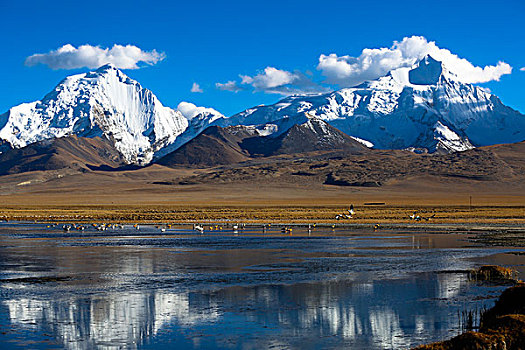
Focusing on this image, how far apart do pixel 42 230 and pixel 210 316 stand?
2068 inches

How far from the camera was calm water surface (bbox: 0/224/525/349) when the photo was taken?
20297 millimetres

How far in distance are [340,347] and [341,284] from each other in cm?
1158

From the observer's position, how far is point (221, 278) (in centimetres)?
3269

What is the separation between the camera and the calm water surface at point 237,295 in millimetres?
20297

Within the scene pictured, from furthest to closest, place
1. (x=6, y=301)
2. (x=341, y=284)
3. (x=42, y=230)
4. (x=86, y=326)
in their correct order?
(x=42, y=230) < (x=341, y=284) < (x=6, y=301) < (x=86, y=326)

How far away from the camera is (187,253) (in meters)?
45.4

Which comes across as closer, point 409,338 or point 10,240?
point 409,338

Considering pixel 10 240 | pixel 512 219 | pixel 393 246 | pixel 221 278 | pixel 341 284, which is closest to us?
pixel 341 284

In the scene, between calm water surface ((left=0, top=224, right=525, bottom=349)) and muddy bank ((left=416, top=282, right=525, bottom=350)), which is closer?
muddy bank ((left=416, top=282, right=525, bottom=350))

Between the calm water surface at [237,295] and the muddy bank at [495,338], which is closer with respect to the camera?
the muddy bank at [495,338]

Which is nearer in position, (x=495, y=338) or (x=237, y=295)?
(x=495, y=338)

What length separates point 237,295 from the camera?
2758cm

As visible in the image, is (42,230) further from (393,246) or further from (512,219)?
(512,219)

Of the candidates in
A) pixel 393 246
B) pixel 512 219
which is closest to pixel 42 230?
pixel 393 246
